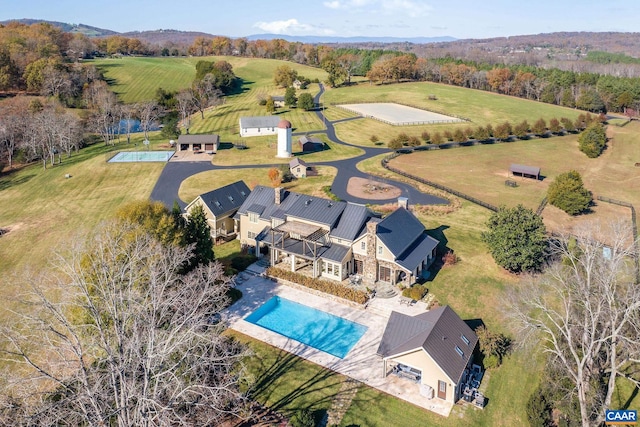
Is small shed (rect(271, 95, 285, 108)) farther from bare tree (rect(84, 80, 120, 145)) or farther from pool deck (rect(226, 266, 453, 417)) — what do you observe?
pool deck (rect(226, 266, 453, 417))

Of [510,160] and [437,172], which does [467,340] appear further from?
[510,160]

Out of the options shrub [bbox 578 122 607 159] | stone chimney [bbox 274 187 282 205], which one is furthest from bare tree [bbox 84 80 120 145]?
shrub [bbox 578 122 607 159]

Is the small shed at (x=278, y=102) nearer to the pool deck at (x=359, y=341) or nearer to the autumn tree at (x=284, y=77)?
the autumn tree at (x=284, y=77)

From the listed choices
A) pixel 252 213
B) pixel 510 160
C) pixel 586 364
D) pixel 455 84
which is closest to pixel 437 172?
pixel 510 160

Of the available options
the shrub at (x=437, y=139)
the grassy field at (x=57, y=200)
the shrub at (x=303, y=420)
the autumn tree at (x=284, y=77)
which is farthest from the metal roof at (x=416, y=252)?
the autumn tree at (x=284, y=77)

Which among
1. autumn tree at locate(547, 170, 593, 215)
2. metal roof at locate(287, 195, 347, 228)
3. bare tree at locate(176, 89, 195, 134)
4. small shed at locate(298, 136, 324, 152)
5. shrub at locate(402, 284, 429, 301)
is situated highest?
A: bare tree at locate(176, 89, 195, 134)
